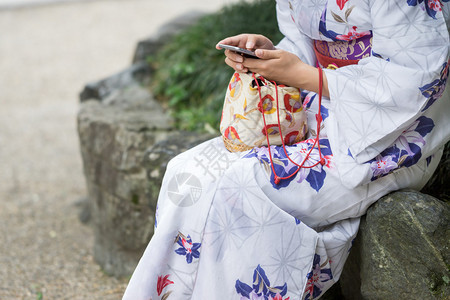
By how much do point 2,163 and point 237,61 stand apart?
4.33m

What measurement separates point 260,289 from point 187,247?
28 centimetres

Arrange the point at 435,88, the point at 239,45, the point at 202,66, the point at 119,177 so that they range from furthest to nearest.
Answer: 1. the point at 202,66
2. the point at 119,177
3. the point at 239,45
4. the point at 435,88

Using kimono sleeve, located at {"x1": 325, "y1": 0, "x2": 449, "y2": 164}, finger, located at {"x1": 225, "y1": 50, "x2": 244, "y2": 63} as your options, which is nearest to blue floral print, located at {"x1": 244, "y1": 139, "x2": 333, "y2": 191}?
kimono sleeve, located at {"x1": 325, "y1": 0, "x2": 449, "y2": 164}

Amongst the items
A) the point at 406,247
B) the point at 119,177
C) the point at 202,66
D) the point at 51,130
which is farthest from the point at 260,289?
the point at 51,130

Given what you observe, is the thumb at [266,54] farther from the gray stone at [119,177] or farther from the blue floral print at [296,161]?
the gray stone at [119,177]

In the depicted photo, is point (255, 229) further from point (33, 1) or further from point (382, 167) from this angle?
point (33, 1)

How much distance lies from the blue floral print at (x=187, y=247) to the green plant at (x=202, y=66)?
1750mm

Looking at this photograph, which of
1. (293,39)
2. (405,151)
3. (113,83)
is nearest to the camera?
(405,151)

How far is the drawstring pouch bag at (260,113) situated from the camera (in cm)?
185

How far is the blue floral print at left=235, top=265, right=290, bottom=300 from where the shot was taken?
176 cm

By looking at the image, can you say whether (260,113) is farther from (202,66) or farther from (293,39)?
(202,66)

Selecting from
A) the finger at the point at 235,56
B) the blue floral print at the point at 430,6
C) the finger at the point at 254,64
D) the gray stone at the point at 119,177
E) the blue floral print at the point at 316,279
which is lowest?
the gray stone at the point at 119,177

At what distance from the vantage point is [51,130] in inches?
252

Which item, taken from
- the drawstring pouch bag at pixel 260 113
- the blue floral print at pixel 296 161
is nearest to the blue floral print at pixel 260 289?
the blue floral print at pixel 296 161
